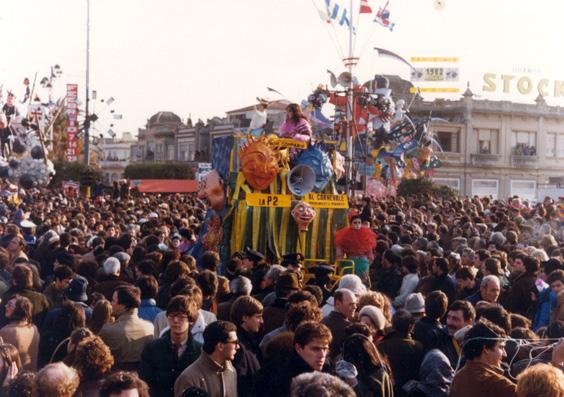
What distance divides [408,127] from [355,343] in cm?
2517

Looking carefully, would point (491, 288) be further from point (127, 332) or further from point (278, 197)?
point (278, 197)

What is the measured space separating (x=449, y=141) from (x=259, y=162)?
3836 cm

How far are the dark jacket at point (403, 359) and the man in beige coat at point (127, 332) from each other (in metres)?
1.82

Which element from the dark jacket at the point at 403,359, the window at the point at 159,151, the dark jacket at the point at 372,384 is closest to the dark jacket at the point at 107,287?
the dark jacket at the point at 403,359

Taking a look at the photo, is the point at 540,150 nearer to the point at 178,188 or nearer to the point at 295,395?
the point at 178,188

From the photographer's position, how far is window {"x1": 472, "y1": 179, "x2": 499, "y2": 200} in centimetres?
4997

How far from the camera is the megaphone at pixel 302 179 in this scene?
530 inches

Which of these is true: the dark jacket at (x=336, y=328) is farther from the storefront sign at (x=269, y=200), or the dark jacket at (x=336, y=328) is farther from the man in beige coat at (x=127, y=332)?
the storefront sign at (x=269, y=200)

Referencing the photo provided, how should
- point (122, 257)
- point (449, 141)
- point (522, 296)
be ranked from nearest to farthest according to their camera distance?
1. point (522, 296)
2. point (122, 257)
3. point (449, 141)

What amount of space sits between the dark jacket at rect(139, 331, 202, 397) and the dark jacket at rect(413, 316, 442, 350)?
1.78 m

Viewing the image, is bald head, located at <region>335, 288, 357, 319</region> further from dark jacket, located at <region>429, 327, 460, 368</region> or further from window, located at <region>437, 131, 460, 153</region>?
window, located at <region>437, 131, 460, 153</region>

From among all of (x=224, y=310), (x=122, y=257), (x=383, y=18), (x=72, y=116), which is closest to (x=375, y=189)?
(x=383, y=18)

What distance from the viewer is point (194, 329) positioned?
19.6 ft

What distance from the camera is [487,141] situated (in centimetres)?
5025
